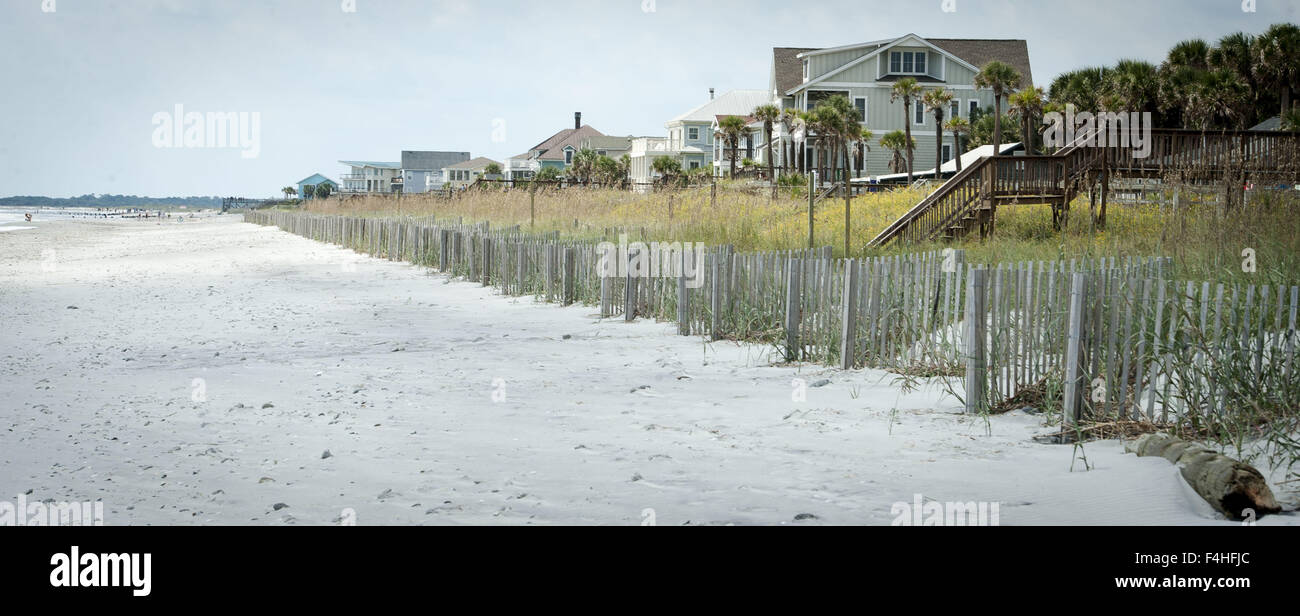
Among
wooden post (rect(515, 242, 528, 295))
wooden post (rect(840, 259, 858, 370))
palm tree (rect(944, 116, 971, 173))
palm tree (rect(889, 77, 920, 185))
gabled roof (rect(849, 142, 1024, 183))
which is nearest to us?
wooden post (rect(840, 259, 858, 370))

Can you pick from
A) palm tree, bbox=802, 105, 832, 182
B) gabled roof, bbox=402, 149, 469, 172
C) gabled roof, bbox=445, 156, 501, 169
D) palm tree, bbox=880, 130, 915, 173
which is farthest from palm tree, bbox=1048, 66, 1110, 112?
gabled roof, bbox=402, 149, 469, 172

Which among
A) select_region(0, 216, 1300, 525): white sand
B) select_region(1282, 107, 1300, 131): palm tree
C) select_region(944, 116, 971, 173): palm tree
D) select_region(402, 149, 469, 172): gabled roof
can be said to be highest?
select_region(402, 149, 469, 172): gabled roof

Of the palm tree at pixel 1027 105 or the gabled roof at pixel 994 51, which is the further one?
the gabled roof at pixel 994 51

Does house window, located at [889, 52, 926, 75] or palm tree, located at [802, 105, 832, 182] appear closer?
palm tree, located at [802, 105, 832, 182]

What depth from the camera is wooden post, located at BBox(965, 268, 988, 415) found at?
23.9ft

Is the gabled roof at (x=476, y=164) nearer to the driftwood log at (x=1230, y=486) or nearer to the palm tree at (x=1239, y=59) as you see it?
the palm tree at (x=1239, y=59)

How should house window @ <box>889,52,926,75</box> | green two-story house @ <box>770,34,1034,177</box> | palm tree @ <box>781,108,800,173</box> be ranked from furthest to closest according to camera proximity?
house window @ <box>889,52,926,75</box>
green two-story house @ <box>770,34,1034,177</box>
palm tree @ <box>781,108,800,173</box>

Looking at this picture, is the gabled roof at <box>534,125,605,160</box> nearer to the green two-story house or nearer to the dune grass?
the green two-story house

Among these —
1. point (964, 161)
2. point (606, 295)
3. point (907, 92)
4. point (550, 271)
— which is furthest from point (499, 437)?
point (907, 92)

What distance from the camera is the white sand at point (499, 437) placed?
5.26 meters

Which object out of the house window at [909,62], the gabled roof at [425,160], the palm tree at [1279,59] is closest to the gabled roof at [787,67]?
the house window at [909,62]

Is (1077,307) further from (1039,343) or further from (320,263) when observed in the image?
(320,263)

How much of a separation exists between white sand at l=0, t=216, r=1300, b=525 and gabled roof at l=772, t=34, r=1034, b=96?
48958mm

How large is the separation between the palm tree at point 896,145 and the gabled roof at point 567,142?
60.7m
